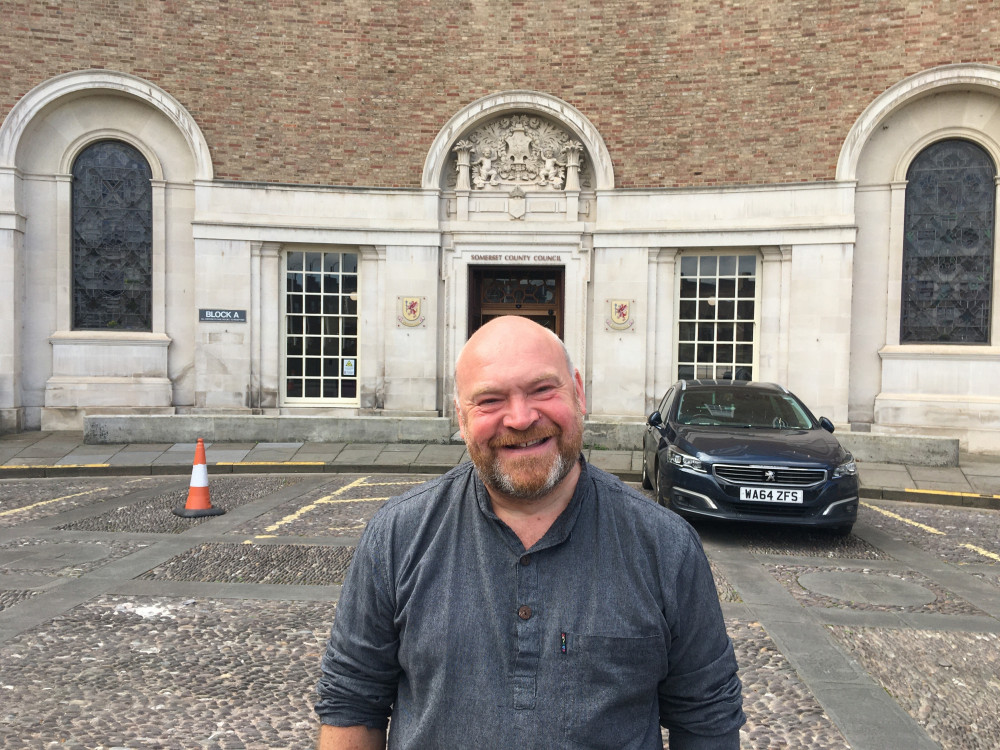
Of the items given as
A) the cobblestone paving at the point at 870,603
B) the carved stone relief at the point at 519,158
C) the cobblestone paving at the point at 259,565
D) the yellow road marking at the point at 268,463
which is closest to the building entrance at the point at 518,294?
the carved stone relief at the point at 519,158

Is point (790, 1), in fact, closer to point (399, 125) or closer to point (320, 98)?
point (399, 125)

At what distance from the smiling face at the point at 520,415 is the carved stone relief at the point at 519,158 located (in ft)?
46.5

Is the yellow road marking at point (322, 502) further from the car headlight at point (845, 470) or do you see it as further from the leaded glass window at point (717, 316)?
the leaded glass window at point (717, 316)

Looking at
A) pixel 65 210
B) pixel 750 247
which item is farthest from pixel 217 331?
pixel 750 247

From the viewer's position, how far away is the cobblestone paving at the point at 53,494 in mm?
8547

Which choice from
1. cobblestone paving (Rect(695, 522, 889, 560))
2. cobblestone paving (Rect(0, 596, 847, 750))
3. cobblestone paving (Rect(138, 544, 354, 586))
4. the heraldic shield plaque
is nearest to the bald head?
cobblestone paving (Rect(0, 596, 847, 750))

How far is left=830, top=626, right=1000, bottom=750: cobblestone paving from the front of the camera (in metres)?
3.66

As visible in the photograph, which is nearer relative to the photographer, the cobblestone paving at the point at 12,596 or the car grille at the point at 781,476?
the cobblestone paving at the point at 12,596

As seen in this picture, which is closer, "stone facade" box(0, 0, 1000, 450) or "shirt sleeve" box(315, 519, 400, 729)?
"shirt sleeve" box(315, 519, 400, 729)

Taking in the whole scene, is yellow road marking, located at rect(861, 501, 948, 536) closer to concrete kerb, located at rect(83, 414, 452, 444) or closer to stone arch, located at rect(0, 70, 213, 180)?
concrete kerb, located at rect(83, 414, 452, 444)

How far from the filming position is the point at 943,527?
8516 mm

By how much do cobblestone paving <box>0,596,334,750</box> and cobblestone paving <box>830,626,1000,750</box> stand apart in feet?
9.98

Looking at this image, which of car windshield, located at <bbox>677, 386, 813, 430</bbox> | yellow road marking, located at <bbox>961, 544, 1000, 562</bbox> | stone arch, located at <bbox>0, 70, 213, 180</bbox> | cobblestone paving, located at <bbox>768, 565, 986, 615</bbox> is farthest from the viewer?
stone arch, located at <bbox>0, 70, 213, 180</bbox>

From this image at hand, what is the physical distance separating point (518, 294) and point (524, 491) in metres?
14.6
